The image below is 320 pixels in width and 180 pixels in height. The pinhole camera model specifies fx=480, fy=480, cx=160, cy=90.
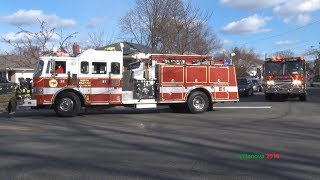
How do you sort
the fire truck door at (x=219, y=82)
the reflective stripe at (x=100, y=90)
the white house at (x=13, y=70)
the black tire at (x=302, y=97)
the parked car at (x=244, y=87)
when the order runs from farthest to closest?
1. the white house at (x=13, y=70)
2. the parked car at (x=244, y=87)
3. the black tire at (x=302, y=97)
4. the fire truck door at (x=219, y=82)
5. the reflective stripe at (x=100, y=90)

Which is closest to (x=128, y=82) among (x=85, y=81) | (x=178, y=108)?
(x=85, y=81)

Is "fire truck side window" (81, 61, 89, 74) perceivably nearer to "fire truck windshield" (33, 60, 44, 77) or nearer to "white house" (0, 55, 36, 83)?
"fire truck windshield" (33, 60, 44, 77)

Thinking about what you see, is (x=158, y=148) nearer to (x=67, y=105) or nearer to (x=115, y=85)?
(x=67, y=105)

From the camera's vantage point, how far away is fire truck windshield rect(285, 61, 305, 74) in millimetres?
28188

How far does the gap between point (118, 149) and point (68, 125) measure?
18.8 feet

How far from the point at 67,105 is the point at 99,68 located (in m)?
1.96

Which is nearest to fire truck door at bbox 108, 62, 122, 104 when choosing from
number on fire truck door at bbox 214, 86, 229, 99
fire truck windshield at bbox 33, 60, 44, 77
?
fire truck windshield at bbox 33, 60, 44, 77

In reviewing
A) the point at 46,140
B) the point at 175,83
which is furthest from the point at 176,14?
the point at 46,140

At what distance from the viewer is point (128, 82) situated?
1952cm

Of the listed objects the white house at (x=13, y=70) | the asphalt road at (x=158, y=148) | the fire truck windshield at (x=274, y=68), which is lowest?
the asphalt road at (x=158, y=148)

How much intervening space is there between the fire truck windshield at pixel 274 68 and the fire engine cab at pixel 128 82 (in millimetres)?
8185

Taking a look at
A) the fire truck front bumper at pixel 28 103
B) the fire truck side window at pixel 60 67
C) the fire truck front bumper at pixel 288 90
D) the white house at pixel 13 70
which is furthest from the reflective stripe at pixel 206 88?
the white house at pixel 13 70

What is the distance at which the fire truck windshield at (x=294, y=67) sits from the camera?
2819 centimetres

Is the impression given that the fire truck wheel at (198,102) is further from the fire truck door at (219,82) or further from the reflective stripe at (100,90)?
the reflective stripe at (100,90)
